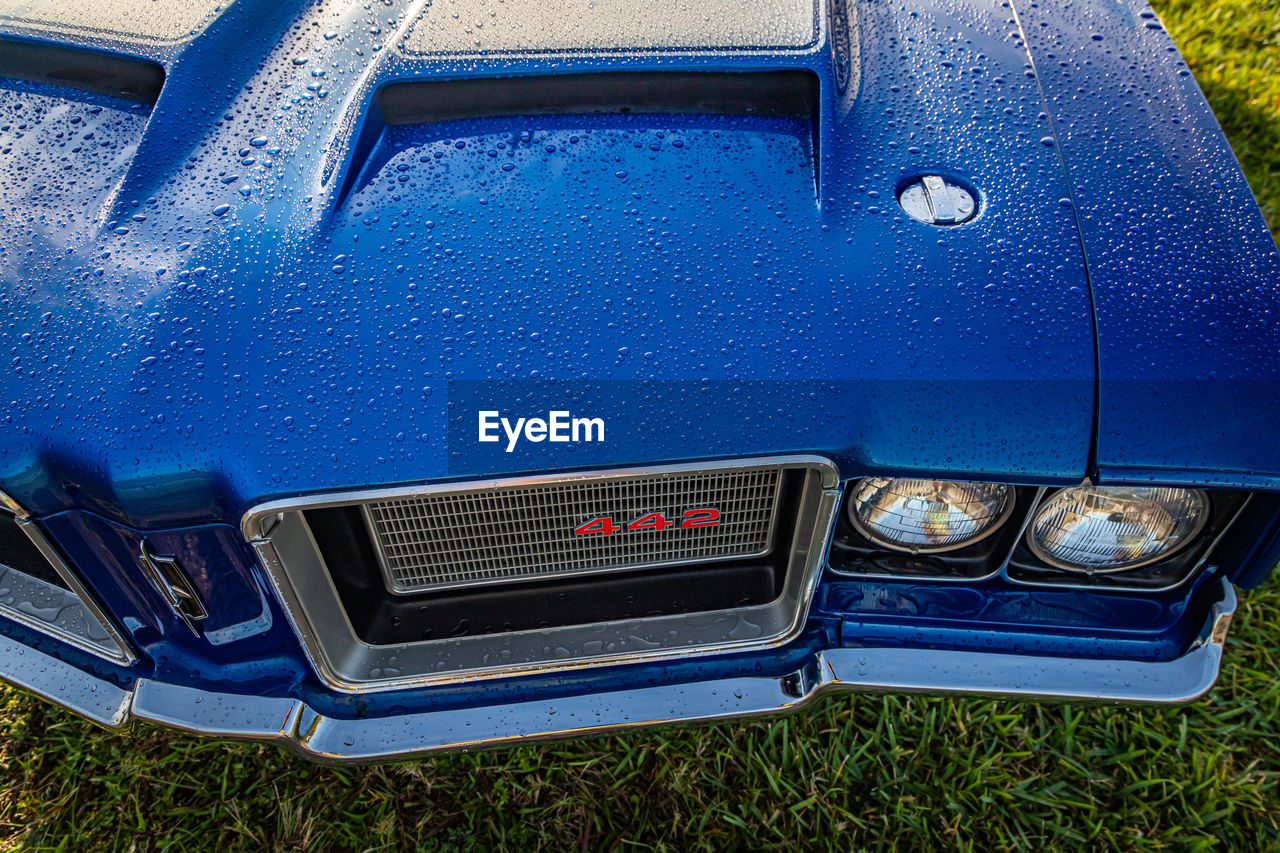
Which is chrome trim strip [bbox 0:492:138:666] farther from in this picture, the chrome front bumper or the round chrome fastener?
the round chrome fastener

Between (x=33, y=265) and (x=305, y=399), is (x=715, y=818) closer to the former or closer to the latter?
(x=305, y=399)

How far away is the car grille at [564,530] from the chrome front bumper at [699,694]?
0.75ft

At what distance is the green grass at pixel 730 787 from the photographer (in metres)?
1.76

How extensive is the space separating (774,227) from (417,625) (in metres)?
0.93

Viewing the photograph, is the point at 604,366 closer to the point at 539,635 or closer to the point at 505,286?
the point at 505,286

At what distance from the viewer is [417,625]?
1.49 meters

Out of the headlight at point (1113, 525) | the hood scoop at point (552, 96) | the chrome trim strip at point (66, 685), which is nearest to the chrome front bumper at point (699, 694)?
the chrome trim strip at point (66, 685)

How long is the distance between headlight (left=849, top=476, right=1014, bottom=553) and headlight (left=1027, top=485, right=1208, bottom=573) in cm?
8

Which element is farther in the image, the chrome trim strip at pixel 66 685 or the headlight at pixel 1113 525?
the chrome trim strip at pixel 66 685

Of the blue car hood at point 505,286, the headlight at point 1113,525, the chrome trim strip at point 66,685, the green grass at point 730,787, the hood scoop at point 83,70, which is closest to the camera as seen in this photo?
the blue car hood at point 505,286

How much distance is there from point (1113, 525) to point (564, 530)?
35.3 inches

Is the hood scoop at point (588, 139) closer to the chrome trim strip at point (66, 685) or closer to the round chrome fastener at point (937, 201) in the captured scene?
the round chrome fastener at point (937, 201)

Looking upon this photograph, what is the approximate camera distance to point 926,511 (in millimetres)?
1331

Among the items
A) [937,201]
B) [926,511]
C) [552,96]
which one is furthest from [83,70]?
[926,511]
